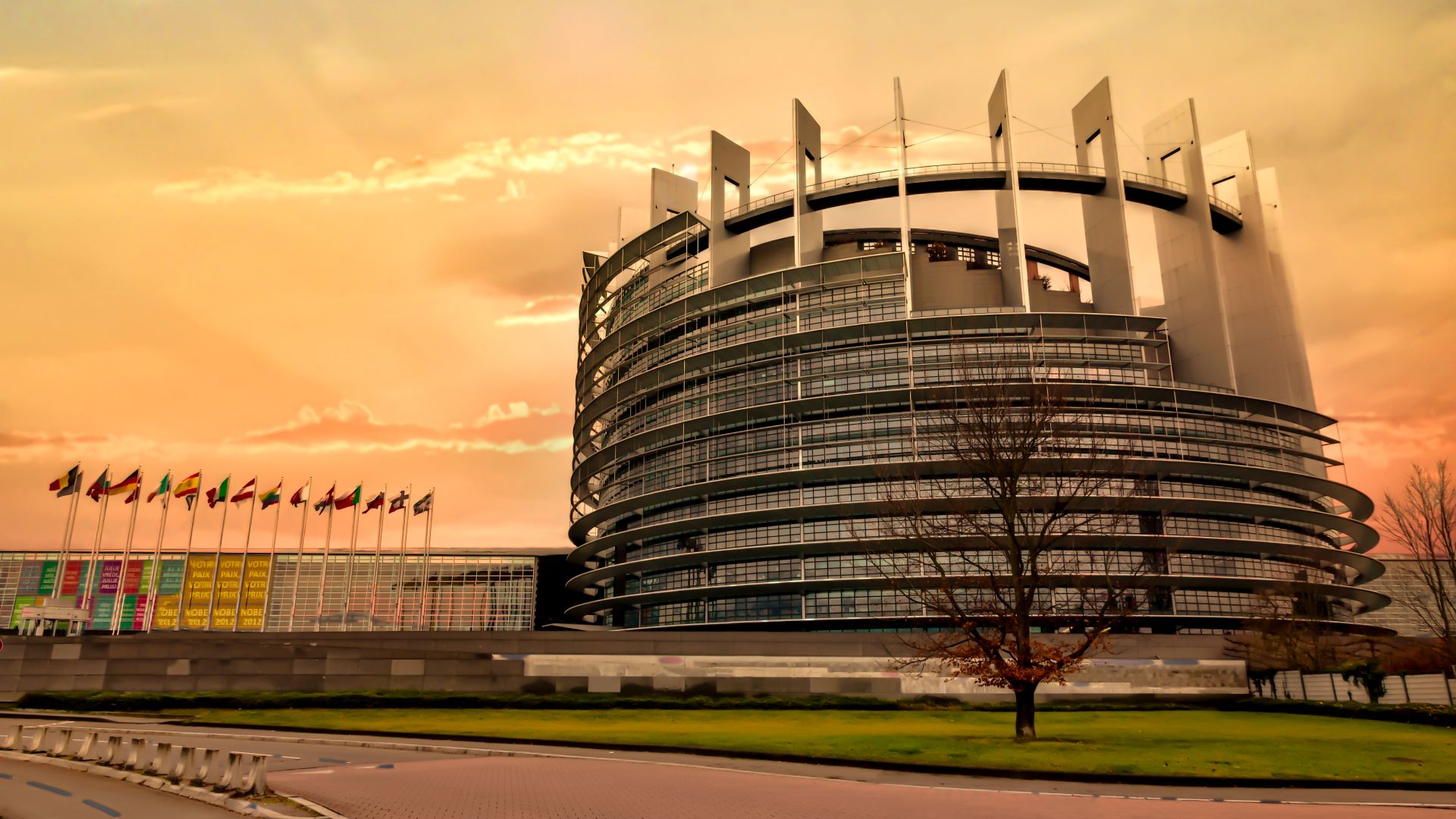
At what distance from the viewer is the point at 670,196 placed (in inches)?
3895

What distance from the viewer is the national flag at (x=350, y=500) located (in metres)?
80.6

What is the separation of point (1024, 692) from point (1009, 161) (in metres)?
58.8

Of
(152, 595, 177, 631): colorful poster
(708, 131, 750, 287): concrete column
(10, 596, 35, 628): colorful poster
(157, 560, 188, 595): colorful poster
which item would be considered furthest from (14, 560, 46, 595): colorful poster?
(708, 131, 750, 287): concrete column

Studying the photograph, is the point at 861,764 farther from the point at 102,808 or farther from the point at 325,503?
the point at 325,503

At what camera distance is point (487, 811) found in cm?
1720

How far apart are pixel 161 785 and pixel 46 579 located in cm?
13206

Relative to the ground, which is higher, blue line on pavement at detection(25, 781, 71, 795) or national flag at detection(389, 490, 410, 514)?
national flag at detection(389, 490, 410, 514)

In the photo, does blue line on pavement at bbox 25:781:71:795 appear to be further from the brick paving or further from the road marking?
the road marking

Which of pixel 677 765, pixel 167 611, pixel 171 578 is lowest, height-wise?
pixel 677 765

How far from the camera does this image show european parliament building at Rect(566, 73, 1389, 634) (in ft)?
245

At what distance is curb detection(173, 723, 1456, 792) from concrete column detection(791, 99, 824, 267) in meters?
56.8

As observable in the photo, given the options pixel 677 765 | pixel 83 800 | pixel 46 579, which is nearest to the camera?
pixel 83 800

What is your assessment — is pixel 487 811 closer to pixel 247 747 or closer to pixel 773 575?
pixel 247 747

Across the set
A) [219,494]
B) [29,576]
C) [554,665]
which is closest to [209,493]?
[219,494]
